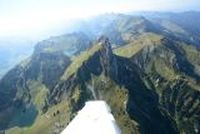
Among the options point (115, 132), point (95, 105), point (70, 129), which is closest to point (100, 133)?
point (115, 132)

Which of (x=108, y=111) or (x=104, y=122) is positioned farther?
(x=108, y=111)

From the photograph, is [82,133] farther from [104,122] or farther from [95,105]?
[95,105]

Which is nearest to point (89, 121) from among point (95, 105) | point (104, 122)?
point (104, 122)

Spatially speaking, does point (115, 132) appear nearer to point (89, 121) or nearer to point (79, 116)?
point (89, 121)

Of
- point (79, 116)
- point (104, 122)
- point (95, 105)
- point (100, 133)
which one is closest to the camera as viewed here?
point (100, 133)

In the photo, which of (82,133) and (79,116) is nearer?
(82,133)

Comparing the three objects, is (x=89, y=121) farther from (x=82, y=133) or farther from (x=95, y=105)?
(x=95, y=105)

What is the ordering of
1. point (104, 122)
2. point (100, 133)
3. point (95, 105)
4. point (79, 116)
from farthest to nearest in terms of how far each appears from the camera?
1. point (95, 105)
2. point (79, 116)
3. point (104, 122)
4. point (100, 133)
